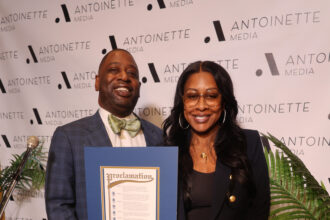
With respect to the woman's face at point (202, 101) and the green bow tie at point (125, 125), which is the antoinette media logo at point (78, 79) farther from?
the woman's face at point (202, 101)

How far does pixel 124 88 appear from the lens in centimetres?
169

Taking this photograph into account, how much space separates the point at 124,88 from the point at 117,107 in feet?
0.43

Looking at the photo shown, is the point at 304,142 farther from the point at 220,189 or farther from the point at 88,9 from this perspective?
the point at 88,9

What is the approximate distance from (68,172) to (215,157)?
0.84m

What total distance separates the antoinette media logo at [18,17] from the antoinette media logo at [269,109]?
2.07 metres

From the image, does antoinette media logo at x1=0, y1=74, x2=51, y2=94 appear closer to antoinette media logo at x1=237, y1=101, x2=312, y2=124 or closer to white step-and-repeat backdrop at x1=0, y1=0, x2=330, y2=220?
white step-and-repeat backdrop at x1=0, y1=0, x2=330, y2=220

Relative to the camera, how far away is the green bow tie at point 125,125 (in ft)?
5.50

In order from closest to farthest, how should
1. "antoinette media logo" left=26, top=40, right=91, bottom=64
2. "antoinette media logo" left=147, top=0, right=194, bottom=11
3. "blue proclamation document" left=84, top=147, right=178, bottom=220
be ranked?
1. "blue proclamation document" left=84, top=147, right=178, bottom=220
2. "antoinette media logo" left=147, top=0, right=194, bottom=11
3. "antoinette media logo" left=26, top=40, right=91, bottom=64

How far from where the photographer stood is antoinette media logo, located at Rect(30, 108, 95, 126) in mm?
2590

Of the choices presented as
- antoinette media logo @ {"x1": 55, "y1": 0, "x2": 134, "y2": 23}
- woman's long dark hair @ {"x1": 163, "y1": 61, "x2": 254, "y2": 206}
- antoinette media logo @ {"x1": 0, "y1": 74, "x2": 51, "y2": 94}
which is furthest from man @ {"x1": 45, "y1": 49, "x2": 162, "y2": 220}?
antoinette media logo @ {"x1": 0, "y1": 74, "x2": 51, "y2": 94}

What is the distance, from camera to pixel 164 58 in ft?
7.64

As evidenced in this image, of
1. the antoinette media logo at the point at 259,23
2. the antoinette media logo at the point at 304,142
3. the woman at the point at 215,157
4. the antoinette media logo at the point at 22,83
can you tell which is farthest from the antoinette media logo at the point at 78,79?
the antoinette media logo at the point at 304,142

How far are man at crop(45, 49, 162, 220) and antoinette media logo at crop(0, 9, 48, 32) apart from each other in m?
1.36

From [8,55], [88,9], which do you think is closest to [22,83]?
[8,55]
